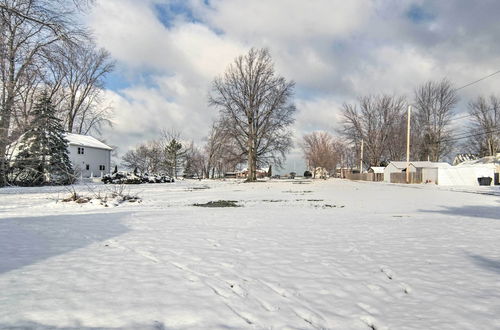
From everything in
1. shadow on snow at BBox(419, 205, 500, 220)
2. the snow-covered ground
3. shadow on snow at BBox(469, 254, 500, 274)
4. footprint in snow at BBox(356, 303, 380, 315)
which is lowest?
footprint in snow at BBox(356, 303, 380, 315)

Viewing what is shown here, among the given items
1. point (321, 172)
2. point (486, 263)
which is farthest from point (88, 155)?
point (321, 172)

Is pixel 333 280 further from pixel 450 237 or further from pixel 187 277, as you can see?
pixel 450 237

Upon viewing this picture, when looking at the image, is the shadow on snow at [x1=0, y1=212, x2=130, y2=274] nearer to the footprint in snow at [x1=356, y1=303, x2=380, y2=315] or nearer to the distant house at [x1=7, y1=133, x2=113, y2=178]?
the footprint in snow at [x1=356, y1=303, x2=380, y2=315]

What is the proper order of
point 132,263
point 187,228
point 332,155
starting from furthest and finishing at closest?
1. point 332,155
2. point 187,228
3. point 132,263

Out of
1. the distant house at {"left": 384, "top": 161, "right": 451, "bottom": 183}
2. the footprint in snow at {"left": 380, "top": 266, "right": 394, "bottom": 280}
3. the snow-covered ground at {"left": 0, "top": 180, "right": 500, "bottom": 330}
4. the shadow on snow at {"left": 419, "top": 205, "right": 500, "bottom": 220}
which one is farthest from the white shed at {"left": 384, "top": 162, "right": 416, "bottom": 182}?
the footprint in snow at {"left": 380, "top": 266, "right": 394, "bottom": 280}

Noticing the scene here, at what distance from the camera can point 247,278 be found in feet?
14.8

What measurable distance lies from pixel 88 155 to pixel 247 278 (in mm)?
53804

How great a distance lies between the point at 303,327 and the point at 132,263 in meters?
3.00

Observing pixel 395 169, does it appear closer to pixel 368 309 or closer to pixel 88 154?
pixel 88 154

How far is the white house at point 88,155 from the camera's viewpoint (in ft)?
163

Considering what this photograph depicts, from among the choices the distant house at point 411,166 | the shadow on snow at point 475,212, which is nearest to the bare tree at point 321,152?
the distant house at point 411,166

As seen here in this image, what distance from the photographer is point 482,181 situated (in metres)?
37.8

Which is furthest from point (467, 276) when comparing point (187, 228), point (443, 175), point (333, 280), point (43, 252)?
point (443, 175)

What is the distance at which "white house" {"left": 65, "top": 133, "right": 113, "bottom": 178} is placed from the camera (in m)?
49.5
